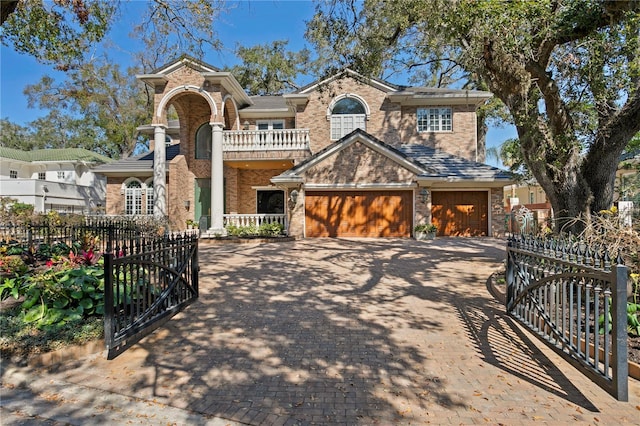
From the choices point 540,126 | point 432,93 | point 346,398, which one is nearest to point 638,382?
point 346,398

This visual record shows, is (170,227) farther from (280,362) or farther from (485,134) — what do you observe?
(485,134)

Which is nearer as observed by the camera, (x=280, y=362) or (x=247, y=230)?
(x=280, y=362)

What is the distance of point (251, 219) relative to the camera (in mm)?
17859

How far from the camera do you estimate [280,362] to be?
400 centimetres

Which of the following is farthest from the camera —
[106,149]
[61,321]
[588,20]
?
[106,149]

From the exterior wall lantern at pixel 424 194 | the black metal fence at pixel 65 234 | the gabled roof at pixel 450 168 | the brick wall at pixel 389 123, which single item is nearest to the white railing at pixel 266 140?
the brick wall at pixel 389 123

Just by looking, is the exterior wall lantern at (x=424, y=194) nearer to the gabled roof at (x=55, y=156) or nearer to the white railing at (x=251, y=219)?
the white railing at (x=251, y=219)

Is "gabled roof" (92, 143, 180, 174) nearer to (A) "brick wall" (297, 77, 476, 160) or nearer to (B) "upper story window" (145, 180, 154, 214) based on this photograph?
(B) "upper story window" (145, 180, 154, 214)

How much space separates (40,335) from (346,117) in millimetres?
17679

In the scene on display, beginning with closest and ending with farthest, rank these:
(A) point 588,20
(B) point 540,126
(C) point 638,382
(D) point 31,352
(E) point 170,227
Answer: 1. (C) point 638,382
2. (D) point 31,352
3. (A) point 588,20
4. (B) point 540,126
5. (E) point 170,227

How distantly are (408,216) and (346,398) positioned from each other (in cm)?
1405

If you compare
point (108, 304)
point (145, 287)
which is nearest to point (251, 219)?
point (145, 287)

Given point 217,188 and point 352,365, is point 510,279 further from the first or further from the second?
point 217,188

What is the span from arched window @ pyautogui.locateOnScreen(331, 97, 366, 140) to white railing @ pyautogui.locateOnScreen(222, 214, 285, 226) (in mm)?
5662
